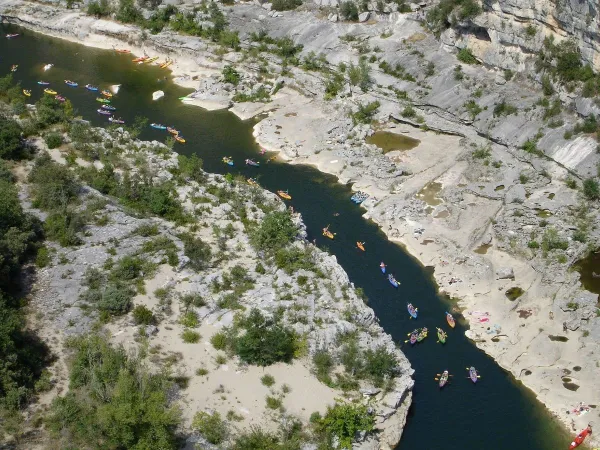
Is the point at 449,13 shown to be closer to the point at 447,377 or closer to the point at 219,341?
the point at 447,377

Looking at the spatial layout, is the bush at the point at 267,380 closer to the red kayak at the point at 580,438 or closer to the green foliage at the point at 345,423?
the green foliage at the point at 345,423

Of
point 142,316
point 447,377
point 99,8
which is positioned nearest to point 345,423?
point 447,377

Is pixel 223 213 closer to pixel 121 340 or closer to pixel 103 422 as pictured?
pixel 121 340

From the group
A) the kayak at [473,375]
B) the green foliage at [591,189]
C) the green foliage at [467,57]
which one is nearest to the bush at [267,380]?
the kayak at [473,375]

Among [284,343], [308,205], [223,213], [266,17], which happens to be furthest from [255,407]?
[266,17]

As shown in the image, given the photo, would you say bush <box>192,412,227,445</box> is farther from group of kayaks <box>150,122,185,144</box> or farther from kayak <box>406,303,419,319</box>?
group of kayaks <box>150,122,185,144</box>
